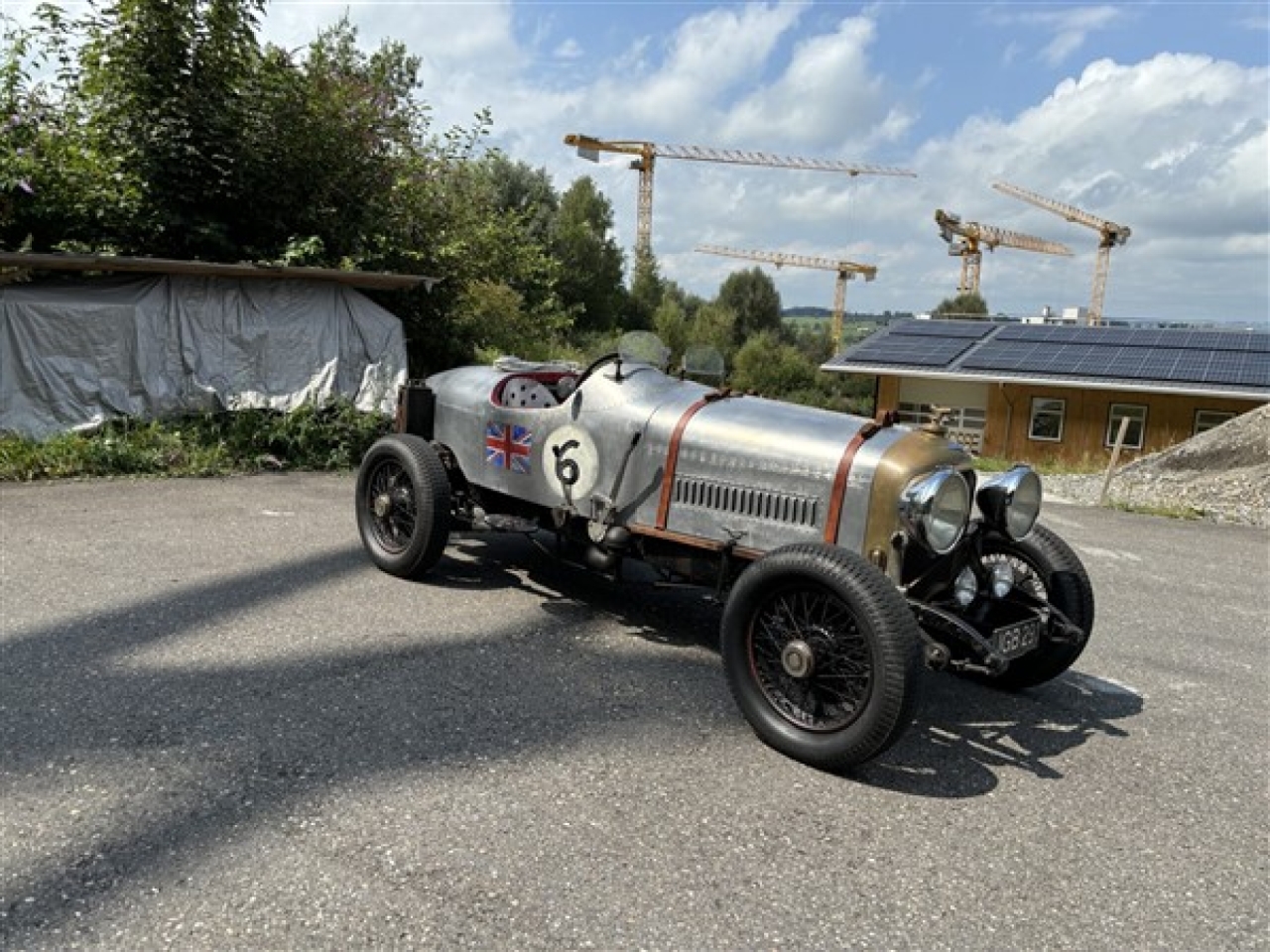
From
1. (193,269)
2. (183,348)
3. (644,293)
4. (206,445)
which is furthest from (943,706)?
(644,293)

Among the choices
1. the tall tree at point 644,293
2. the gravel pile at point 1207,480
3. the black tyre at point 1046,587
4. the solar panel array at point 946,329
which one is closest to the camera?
the black tyre at point 1046,587

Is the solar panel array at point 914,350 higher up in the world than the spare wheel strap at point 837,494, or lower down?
higher up

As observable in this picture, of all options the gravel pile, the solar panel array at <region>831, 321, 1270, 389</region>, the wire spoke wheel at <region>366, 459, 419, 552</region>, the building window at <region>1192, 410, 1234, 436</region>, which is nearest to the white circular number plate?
the wire spoke wheel at <region>366, 459, 419, 552</region>

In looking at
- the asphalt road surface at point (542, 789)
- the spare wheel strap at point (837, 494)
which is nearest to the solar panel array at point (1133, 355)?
the asphalt road surface at point (542, 789)

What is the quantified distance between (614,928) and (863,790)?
1.23m

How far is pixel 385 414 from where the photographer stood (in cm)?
1055

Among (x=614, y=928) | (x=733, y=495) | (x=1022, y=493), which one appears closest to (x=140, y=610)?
(x=733, y=495)

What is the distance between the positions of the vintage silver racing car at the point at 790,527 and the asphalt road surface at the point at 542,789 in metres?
0.33

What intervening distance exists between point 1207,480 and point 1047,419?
14.5 metres

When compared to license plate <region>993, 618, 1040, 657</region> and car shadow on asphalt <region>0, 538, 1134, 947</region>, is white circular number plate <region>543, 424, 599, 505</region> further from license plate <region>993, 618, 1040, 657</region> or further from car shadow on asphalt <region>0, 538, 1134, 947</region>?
license plate <region>993, 618, 1040, 657</region>

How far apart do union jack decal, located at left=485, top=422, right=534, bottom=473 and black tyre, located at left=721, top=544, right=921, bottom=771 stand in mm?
1874

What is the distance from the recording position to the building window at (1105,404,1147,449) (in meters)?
24.4

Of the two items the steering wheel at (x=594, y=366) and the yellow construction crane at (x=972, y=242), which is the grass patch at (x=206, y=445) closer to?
the steering wheel at (x=594, y=366)

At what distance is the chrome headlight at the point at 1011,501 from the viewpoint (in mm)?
3889
